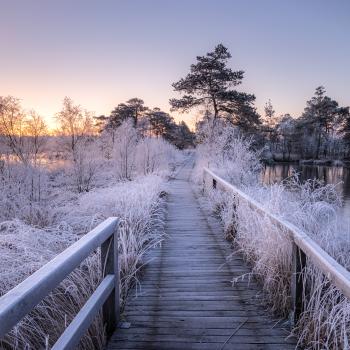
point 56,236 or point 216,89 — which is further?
point 216,89

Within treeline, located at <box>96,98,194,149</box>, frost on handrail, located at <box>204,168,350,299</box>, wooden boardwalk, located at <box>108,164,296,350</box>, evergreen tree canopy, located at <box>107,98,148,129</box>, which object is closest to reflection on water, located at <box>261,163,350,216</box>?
wooden boardwalk, located at <box>108,164,296,350</box>

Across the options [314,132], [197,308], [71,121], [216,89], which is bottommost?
[197,308]

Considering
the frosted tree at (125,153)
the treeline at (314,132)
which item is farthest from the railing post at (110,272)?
the treeline at (314,132)

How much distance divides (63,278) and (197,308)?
70.9 inches

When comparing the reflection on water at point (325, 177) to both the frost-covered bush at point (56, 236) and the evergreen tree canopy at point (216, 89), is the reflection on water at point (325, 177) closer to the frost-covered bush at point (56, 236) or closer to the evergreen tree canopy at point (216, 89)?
the evergreen tree canopy at point (216, 89)

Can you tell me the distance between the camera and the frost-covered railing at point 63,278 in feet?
4.18

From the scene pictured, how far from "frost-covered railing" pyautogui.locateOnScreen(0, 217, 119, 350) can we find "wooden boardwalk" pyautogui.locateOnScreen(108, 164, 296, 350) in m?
0.37

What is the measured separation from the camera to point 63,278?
68.6 inches

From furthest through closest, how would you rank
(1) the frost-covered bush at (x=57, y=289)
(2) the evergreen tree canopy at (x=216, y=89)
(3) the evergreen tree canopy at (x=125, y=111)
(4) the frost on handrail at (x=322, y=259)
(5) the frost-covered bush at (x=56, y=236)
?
(3) the evergreen tree canopy at (x=125, y=111), (2) the evergreen tree canopy at (x=216, y=89), (5) the frost-covered bush at (x=56, y=236), (1) the frost-covered bush at (x=57, y=289), (4) the frost on handrail at (x=322, y=259)

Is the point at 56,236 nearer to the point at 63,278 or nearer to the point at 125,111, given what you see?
the point at 63,278

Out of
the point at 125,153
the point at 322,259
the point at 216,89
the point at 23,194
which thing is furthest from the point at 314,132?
the point at 322,259

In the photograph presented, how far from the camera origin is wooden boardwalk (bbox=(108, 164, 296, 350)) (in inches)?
102

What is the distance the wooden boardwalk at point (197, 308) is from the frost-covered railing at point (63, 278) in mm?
374

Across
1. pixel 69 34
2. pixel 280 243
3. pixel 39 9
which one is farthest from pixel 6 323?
pixel 69 34
